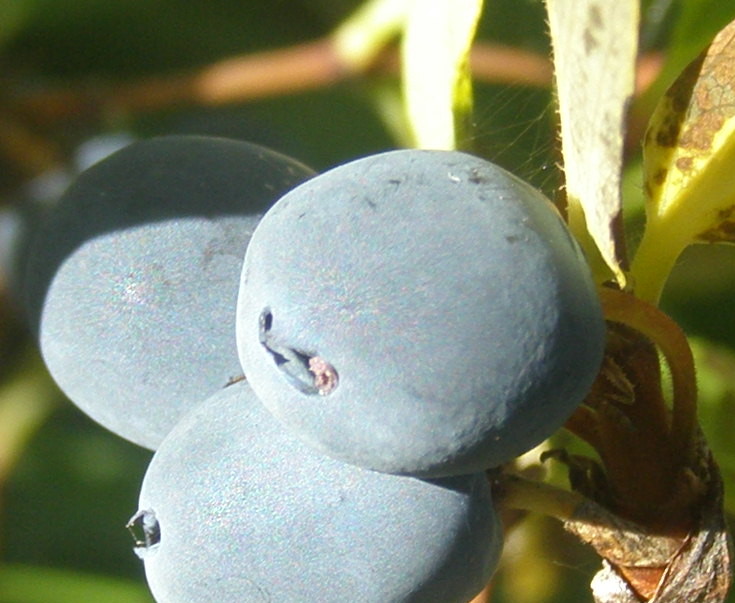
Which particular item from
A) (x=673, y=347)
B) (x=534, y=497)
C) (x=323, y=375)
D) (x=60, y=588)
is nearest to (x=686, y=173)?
(x=673, y=347)

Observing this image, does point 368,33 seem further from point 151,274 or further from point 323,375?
point 323,375

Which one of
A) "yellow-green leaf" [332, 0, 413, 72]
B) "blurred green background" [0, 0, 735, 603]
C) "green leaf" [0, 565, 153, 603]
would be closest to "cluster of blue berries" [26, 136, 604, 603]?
"blurred green background" [0, 0, 735, 603]

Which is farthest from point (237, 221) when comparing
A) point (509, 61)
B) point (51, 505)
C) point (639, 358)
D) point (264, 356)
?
point (51, 505)

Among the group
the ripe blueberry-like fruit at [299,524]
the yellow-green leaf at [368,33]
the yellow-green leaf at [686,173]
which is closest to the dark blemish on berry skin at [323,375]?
the ripe blueberry-like fruit at [299,524]

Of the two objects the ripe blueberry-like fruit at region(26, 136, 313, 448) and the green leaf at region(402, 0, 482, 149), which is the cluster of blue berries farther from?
the green leaf at region(402, 0, 482, 149)

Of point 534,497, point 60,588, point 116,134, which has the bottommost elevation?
point 60,588

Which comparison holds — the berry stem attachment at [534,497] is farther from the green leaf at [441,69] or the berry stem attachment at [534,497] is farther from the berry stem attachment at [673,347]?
the green leaf at [441,69]
